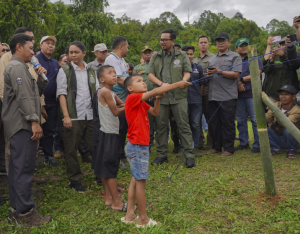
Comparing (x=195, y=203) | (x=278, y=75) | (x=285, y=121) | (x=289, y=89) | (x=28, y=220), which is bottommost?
(x=195, y=203)

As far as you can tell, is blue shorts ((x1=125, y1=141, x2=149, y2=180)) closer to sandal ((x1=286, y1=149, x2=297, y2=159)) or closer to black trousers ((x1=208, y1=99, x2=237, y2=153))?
black trousers ((x1=208, y1=99, x2=237, y2=153))

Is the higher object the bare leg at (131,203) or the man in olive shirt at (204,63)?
the man in olive shirt at (204,63)

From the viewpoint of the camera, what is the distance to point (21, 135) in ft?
10.9

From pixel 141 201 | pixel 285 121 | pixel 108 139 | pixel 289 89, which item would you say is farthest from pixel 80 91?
pixel 289 89

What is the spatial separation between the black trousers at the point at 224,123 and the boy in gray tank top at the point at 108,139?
2.71 meters

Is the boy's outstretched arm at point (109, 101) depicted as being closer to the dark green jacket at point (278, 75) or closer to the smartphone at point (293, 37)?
the dark green jacket at point (278, 75)

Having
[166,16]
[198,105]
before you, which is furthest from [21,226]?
[166,16]

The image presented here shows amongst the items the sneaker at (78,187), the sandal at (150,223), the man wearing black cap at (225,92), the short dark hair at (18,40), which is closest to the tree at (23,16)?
the man wearing black cap at (225,92)

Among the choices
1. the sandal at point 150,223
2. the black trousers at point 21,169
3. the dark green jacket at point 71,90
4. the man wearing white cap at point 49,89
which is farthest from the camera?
the man wearing white cap at point 49,89

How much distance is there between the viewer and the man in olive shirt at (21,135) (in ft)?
10.7

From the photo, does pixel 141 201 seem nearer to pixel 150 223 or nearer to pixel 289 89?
pixel 150 223

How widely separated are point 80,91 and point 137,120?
1673mm

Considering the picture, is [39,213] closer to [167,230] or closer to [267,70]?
[167,230]

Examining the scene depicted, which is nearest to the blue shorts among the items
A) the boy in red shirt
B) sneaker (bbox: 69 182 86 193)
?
the boy in red shirt
